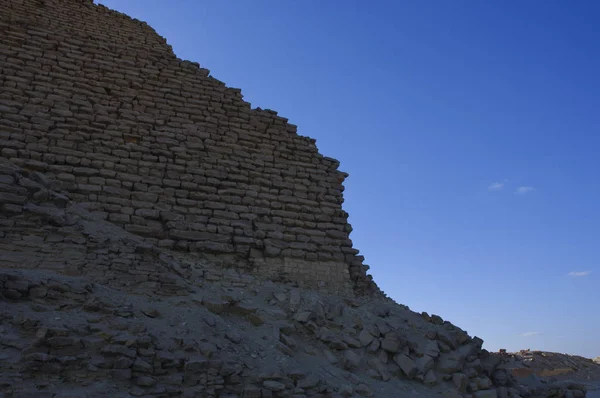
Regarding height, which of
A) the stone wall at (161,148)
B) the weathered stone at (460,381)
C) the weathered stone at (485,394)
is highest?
the stone wall at (161,148)

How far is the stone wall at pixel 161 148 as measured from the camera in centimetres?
780

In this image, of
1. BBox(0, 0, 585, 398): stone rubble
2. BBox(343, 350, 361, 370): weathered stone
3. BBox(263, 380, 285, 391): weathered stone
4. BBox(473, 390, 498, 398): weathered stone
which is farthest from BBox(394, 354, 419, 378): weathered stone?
BBox(263, 380, 285, 391): weathered stone

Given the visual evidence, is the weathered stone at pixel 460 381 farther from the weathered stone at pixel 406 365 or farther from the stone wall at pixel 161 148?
the stone wall at pixel 161 148

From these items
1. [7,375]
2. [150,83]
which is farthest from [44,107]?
[7,375]

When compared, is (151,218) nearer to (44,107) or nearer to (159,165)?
(159,165)

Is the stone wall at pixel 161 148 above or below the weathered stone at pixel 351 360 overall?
above

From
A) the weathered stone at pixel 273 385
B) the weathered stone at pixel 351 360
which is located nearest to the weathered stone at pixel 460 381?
the weathered stone at pixel 351 360

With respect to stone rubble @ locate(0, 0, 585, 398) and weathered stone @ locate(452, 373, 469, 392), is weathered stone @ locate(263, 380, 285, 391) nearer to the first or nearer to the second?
stone rubble @ locate(0, 0, 585, 398)

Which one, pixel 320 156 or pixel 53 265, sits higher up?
pixel 320 156

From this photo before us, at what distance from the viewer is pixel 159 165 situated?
329 inches

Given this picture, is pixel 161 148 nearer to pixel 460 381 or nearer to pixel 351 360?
pixel 351 360

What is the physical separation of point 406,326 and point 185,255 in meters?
3.56

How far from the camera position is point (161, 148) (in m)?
8.53

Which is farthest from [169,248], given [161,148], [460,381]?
→ [460,381]
